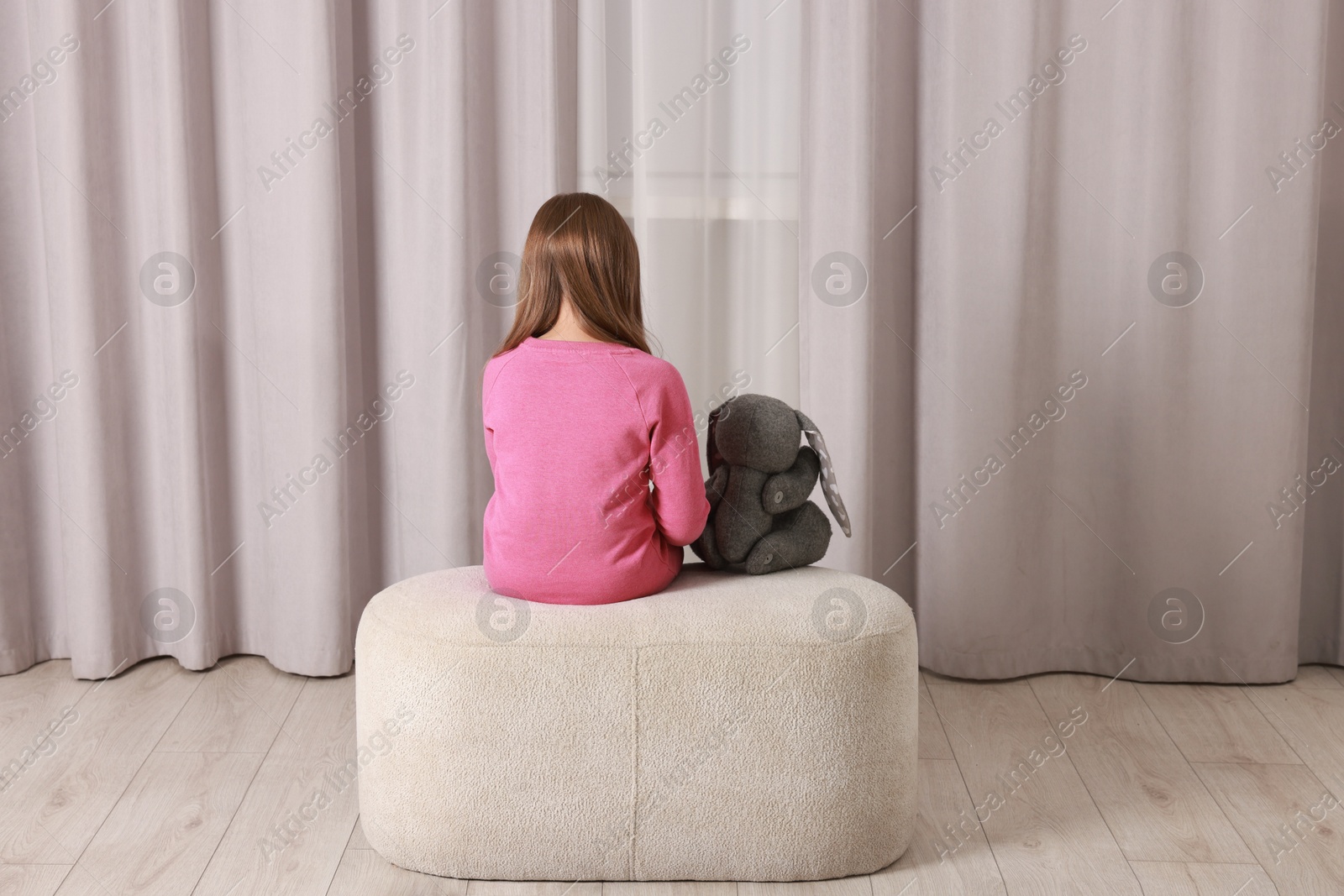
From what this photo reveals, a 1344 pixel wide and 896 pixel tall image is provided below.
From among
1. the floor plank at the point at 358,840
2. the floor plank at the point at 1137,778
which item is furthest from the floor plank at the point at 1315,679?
the floor plank at the point at 358,840

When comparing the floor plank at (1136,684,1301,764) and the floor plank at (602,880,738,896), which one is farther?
the floor plank at (1136,684,1301,764)

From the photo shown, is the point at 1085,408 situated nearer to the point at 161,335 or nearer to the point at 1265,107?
the point at 1265,107

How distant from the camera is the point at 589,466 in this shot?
1616 mm

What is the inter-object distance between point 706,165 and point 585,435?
3.13 ft

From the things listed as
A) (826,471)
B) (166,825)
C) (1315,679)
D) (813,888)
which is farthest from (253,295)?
(1315,679)

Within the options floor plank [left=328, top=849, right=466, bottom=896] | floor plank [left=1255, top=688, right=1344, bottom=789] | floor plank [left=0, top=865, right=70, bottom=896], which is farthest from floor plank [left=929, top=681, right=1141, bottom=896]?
floor plank [left=0, top=865, right=70, bottom=896]

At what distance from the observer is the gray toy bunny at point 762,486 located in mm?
1735

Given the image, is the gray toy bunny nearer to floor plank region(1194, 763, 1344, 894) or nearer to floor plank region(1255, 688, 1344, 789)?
floor plank region(1194, 763, 1344, 894)

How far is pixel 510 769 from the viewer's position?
1.55 metres

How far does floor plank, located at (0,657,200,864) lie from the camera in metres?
1.72

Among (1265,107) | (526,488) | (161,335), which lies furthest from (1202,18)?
(161,335)

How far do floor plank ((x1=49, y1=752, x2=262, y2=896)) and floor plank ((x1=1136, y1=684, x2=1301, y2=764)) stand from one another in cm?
172

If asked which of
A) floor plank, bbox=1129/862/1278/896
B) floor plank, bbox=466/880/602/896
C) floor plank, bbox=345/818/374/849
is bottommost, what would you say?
floor plank, bbox=1129/862/1278/896

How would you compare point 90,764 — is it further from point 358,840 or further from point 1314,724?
point 1314,724
